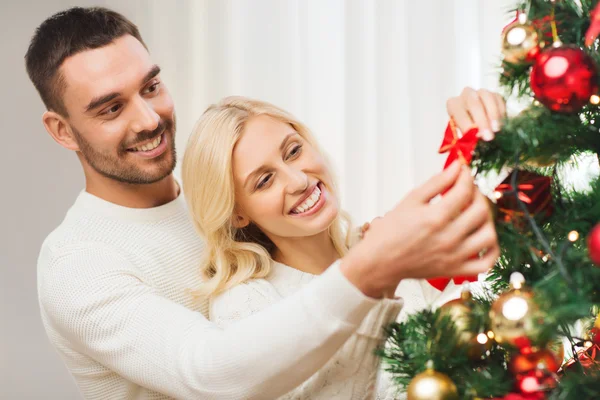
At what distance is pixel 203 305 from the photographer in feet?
4.98

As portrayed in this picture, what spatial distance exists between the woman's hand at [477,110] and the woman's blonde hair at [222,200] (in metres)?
0.53

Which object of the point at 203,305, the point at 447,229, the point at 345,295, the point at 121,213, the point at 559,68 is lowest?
the point at 203,305

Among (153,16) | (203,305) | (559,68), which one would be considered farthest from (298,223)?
(153,16)

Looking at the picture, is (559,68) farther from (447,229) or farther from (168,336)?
(168,336)

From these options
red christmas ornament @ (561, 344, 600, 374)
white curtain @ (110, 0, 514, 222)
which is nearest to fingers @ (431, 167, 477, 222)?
red christmas ornament @ (561, 344, 600, 374)

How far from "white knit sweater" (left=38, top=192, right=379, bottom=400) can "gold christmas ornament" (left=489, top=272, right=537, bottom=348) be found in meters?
0.18

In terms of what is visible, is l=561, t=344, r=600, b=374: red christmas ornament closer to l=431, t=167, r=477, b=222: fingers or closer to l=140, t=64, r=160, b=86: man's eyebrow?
l=431, t=167, r=477, b=222: fingers

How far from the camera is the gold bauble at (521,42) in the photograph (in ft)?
2.81

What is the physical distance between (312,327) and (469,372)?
21 centimetres

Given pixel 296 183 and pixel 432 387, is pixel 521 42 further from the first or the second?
pixel 296 183

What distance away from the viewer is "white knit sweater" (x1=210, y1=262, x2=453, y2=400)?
125 cm

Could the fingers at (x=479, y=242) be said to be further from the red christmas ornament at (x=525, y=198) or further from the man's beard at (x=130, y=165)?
the man's beard at (x=130, y=165)

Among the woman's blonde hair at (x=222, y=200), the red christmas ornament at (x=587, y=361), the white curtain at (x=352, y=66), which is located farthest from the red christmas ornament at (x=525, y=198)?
the white curtain at (x=352, y=66)

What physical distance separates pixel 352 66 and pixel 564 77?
6.70 ft
